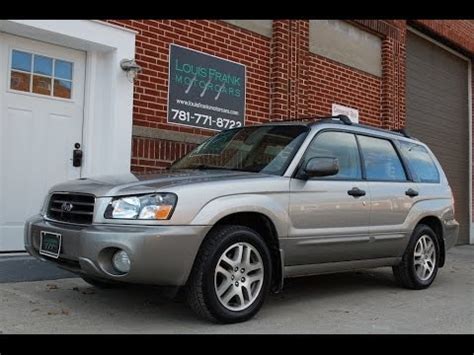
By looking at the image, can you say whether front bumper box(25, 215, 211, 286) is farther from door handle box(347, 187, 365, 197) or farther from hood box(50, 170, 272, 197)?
door handle box(347, 187, 365, 197)

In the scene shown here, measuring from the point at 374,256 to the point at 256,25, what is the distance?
15.9 feet

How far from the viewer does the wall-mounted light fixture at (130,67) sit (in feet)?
24.6

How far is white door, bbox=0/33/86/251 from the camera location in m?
6.82

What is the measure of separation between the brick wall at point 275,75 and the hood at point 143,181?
266 cm

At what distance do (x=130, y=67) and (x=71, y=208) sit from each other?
3.15m

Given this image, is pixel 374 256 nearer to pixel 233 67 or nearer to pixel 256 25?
pixel 233 67

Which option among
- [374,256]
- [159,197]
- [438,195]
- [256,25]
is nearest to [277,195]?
[159,197]

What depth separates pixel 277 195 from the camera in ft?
16.6

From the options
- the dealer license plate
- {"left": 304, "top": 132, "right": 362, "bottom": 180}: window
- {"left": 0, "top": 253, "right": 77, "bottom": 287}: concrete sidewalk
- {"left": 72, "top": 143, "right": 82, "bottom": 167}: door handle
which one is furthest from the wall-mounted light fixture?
the dealer license plate

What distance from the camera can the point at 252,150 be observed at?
5.62 metres

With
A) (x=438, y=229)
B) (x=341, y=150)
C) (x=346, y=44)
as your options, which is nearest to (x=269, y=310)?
(x=341, y=150)

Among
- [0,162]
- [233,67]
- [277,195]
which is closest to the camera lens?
[277,195]
